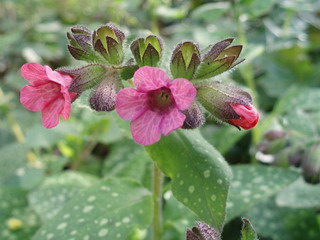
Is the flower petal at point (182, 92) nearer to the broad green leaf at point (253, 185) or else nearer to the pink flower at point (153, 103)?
the pink flower at point (153, 103)

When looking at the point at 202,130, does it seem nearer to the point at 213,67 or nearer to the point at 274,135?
the point at 274,135

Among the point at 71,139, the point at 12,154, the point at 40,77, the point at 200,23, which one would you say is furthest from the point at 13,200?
the point at 200,23

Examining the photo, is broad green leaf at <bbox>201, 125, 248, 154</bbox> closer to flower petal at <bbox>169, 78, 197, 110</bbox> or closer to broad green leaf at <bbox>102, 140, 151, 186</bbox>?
broad green leaf at <bbox>102, 140, 151, 186</bbox>

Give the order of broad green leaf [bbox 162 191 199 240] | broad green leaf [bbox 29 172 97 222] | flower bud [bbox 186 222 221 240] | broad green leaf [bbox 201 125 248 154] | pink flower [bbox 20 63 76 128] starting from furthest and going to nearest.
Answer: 1. broad green leaf [bbox 201 125 248 154]
2. broad green leaf [bbox 29 172 97 222]
3. broad green leaf [bbox 162 191 199 240]
4. pink flower [bbox 20 63 76 128]
5. flower bud [bbox 186 222 221 240]

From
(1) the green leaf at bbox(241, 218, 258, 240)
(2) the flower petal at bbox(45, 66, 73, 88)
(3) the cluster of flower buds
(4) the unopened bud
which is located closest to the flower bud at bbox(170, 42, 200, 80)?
(3) the cluster of flower buds

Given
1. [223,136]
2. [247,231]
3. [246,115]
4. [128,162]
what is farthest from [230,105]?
[223,136]

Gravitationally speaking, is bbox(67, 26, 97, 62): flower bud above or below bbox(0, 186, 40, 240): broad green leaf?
above

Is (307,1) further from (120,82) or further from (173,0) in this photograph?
(120,82)
